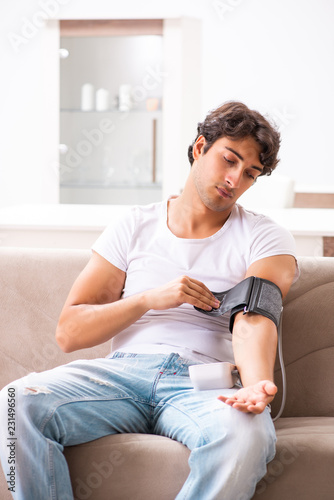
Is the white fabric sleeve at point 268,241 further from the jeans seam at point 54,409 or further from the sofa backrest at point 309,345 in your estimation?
the jeans seam at point 54,409

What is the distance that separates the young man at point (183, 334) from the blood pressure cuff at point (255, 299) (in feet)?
0.08

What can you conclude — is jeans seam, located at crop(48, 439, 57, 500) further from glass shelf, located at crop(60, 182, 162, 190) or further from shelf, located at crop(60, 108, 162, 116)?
shelf, located at crop(60, 108, 162, 116)

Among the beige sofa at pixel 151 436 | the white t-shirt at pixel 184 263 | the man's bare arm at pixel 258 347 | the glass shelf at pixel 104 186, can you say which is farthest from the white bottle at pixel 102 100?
the man's bare arm at pixel 258 347

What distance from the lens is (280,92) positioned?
4.98m

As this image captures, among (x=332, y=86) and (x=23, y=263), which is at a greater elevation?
(x=332, y=86)

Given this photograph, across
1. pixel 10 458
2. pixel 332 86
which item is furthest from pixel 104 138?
pixel 10 458

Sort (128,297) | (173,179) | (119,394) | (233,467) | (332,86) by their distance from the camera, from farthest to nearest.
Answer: (332,86) → (173,179) → (128,297) → (119,394) → (233,467)

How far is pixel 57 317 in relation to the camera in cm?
176

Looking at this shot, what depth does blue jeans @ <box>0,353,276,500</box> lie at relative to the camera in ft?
3.87

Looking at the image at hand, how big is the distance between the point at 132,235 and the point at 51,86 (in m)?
2.54

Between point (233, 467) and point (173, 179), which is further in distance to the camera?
point (173, 179)

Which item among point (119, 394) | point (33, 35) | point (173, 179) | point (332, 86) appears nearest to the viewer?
point (119, 394)

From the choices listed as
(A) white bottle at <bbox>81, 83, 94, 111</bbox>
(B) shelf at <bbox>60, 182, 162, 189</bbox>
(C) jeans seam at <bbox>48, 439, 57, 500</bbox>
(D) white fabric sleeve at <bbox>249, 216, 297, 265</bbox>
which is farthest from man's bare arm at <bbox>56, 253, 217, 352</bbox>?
(A) white bottle at <bbox>81, 83, 94, 111</bbox>

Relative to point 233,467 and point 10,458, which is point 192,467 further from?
point 10,458
